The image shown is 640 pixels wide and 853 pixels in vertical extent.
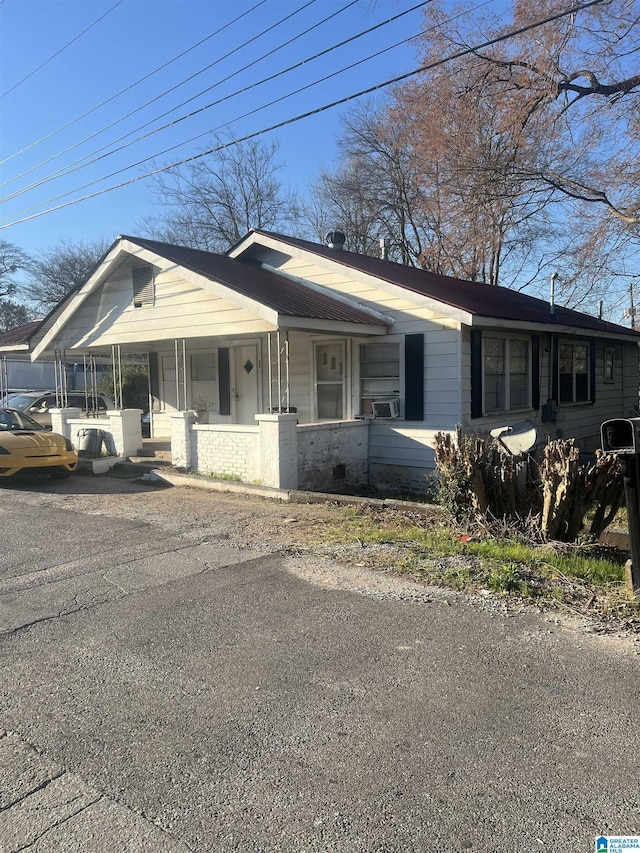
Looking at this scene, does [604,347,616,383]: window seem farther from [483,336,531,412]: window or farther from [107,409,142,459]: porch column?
[107,409,142,459]: porch column

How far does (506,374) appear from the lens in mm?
12125

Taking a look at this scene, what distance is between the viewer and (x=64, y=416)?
14.3 m

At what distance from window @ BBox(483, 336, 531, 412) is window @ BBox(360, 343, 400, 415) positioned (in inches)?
65.6

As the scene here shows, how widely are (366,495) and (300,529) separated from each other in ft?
10.9

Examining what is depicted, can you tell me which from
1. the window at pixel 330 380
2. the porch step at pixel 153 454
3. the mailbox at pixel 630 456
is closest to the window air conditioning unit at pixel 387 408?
the window at pixel 330 380

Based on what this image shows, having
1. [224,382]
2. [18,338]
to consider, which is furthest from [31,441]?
[18,338]

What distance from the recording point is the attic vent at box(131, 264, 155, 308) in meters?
12.4

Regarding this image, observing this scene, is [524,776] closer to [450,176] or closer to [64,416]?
[64,416]

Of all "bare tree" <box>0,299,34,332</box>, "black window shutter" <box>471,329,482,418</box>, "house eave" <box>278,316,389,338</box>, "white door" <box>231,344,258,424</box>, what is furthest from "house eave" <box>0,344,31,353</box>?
"bare tree" <box>0,299,34,332</box>

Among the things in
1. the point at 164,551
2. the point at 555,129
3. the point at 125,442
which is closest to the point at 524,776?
the point at 164,551

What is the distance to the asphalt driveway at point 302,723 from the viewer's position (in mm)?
2459

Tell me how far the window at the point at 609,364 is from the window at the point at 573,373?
1727 mm

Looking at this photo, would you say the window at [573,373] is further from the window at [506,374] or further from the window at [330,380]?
the window at [330,380]

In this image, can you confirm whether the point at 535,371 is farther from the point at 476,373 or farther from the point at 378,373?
the point at 378,373
